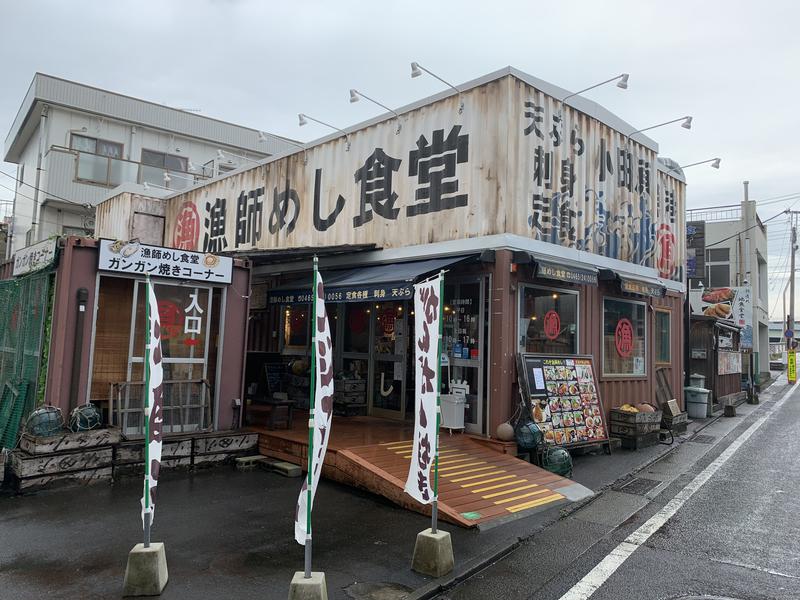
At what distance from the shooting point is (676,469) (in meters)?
9.49

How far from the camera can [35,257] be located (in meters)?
8.78

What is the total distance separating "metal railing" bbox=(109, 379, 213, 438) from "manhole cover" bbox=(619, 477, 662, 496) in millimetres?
6781

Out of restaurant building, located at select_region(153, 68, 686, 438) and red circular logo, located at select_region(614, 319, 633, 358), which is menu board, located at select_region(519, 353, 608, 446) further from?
red circular logo, located at select_region(614, 319, 633, 358)

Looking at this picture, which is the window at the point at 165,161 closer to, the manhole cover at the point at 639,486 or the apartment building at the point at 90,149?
the apartment building at the point at 90,149

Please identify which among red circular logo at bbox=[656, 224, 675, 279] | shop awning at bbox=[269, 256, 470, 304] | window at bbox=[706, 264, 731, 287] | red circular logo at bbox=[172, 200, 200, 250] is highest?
window at bbox=[706, 264, 731, 287]

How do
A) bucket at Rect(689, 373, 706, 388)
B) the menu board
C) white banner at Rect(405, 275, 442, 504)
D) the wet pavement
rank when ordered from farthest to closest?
bucket at Rect(689, 373, 706, 388), the menu board, white banner at Rect(405, 275, 442, 504), the wet pavement

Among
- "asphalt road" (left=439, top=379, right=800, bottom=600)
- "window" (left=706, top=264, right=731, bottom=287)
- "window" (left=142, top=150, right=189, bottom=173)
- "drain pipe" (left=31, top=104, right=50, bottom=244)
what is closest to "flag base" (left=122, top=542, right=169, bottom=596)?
"asphalt road" (left=439, top=379, right=800, bottom=600)

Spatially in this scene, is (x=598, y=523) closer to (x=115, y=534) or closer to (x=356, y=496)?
(x=356, y=496)

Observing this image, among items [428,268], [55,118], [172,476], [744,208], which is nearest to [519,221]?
[428,268]

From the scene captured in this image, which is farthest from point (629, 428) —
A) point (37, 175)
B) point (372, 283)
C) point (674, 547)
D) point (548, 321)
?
point (37, 175)

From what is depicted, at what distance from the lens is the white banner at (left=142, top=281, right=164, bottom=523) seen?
4.52 metres

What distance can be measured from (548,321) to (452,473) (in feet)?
12.7

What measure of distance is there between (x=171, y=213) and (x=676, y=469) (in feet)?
55.7

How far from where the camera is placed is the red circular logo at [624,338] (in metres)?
Answer: 11.8
